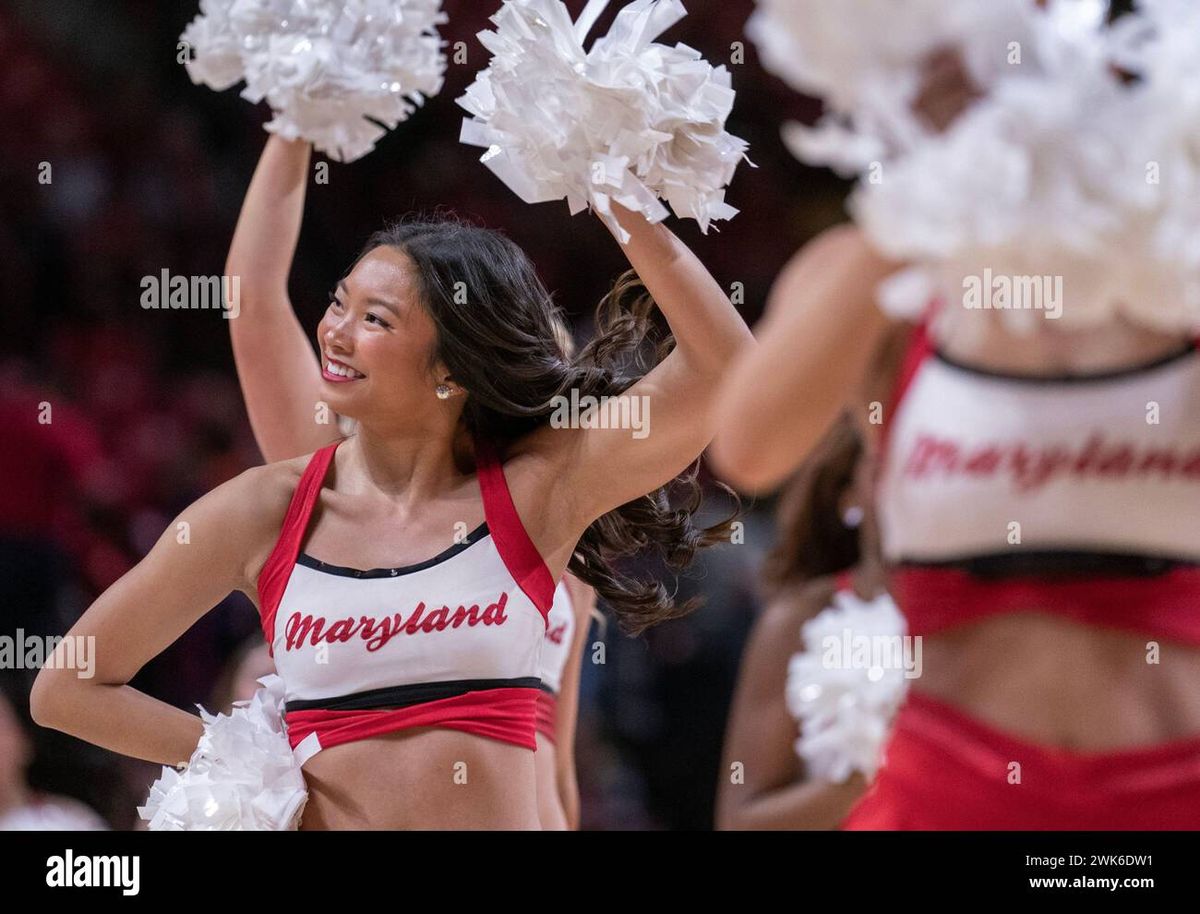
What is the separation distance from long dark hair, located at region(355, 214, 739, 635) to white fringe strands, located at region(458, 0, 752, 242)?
0.24m

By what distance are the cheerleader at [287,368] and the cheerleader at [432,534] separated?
0.68ft

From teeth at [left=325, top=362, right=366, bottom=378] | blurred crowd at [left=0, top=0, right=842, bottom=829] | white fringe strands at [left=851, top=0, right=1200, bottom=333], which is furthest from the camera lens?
blurred crowd at [left=0, top=0, right=842, bottom=829]

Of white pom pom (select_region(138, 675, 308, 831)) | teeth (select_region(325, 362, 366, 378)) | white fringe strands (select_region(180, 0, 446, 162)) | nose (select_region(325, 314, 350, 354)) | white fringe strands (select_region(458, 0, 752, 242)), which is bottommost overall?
white pom pom (select_region(138, 675, 308, 831))

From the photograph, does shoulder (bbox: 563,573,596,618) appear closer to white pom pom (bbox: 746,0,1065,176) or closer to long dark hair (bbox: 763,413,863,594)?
long dark hair (bbox: 763,413,863,594)

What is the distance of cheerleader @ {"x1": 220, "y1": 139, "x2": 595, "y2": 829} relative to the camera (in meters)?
2.98

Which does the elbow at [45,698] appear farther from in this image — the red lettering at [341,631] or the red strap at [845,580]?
the red strap at [845,580]

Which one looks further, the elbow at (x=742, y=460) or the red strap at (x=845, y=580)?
the red strap at (x=845, y=580)

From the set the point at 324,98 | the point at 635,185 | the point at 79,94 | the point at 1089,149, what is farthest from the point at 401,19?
the point at 79,94

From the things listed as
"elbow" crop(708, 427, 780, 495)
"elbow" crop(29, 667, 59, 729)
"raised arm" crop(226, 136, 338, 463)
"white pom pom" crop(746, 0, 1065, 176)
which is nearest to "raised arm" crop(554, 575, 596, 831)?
"raised arm" crop(226, 136, 338, 463)

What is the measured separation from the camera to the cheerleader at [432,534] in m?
2.57

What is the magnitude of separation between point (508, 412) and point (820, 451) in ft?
2.40

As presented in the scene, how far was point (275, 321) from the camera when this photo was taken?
306 centimetres

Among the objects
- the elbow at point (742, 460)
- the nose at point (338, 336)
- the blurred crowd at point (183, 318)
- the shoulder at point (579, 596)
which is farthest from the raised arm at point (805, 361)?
the blurred crowd at point (183, 318)

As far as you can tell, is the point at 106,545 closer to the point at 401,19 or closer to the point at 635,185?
the point at 401,19
